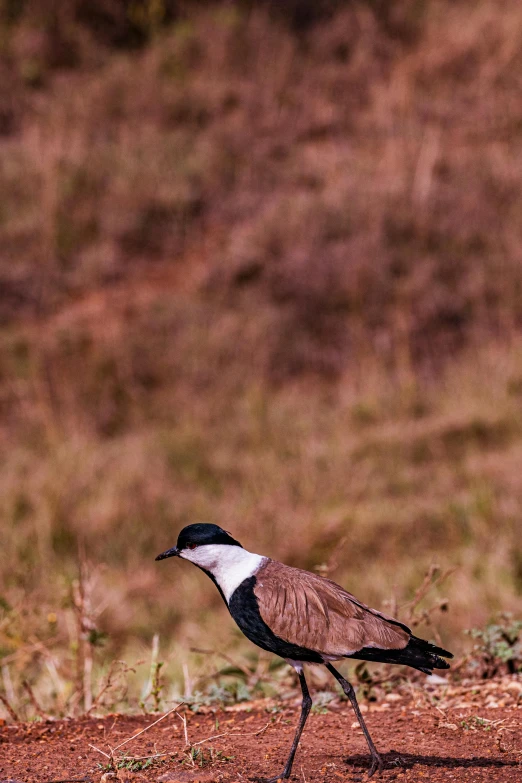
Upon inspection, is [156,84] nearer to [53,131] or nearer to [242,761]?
[53,131]

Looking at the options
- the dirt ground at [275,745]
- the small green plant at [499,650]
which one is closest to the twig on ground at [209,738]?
the dirt ground at [275,745]

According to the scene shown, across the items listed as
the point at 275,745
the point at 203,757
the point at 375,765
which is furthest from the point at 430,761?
the point at 203,757

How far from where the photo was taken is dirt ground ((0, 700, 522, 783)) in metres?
2.38

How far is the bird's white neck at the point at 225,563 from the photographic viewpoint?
239 centimetres

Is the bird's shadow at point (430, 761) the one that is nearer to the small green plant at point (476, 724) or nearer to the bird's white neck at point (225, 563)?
the small green plant at point (476, 724)

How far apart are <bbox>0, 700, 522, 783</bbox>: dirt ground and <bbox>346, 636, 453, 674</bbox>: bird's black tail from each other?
0.27 metres

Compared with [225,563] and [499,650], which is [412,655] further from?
[499,650]

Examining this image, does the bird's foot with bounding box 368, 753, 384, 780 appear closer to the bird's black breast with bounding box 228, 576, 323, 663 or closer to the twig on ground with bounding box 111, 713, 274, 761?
the bird's black breast with bounding box 228, 576, 323, 663

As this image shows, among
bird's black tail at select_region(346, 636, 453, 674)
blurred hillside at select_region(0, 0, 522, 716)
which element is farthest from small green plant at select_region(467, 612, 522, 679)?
blurred hillside at select_region(0, 0, 522, 716)

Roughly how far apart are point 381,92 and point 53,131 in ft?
14.0

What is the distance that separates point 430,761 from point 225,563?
0.76 meters

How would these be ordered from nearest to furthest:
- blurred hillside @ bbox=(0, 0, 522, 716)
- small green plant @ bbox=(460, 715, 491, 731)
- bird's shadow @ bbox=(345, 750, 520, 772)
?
bird's shadow @ bbox=(345, 750, 520, 772)
small green plant @ bbox=(460, 715, 491, 731)
blurred hillside @ bbox=(0, 0, 522, 716)

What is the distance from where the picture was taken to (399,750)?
2.62 m

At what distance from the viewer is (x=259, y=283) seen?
10.5m
